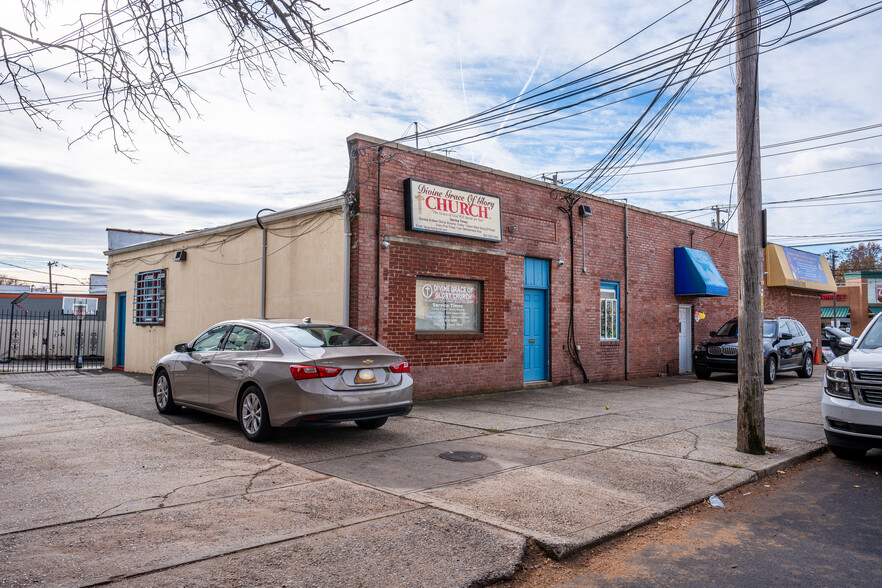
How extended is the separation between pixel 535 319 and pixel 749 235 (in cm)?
747

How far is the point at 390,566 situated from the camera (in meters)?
4.04

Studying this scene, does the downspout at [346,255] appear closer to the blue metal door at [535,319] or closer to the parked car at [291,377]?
the parked car at [291,377]

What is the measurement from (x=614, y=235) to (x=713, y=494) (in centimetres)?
1206

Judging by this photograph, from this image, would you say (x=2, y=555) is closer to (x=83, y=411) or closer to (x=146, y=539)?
(x=146, y=539)

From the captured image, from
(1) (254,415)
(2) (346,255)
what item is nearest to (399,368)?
(1) (254,415)

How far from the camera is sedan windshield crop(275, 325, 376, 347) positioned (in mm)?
8164

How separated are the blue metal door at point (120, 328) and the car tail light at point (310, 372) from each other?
14341mm

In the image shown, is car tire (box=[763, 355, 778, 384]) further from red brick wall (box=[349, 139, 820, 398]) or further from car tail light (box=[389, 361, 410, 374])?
car tail light (box=[389, 361, 410, 374])

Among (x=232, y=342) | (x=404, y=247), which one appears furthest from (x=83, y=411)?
(x=404, y=247)

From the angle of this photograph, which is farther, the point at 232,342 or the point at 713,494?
the point at 232,342

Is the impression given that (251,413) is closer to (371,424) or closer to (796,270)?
(371,424)

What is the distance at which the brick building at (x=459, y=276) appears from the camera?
11781 mm

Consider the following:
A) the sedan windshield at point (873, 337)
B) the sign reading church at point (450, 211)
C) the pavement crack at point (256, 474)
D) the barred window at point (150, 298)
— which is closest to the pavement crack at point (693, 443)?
the sedan windshield at point (873, 337)

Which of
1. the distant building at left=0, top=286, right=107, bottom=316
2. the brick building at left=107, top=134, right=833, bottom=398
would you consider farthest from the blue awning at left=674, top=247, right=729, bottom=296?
the distant building at left=0, top=286, right=107, bottom=316
